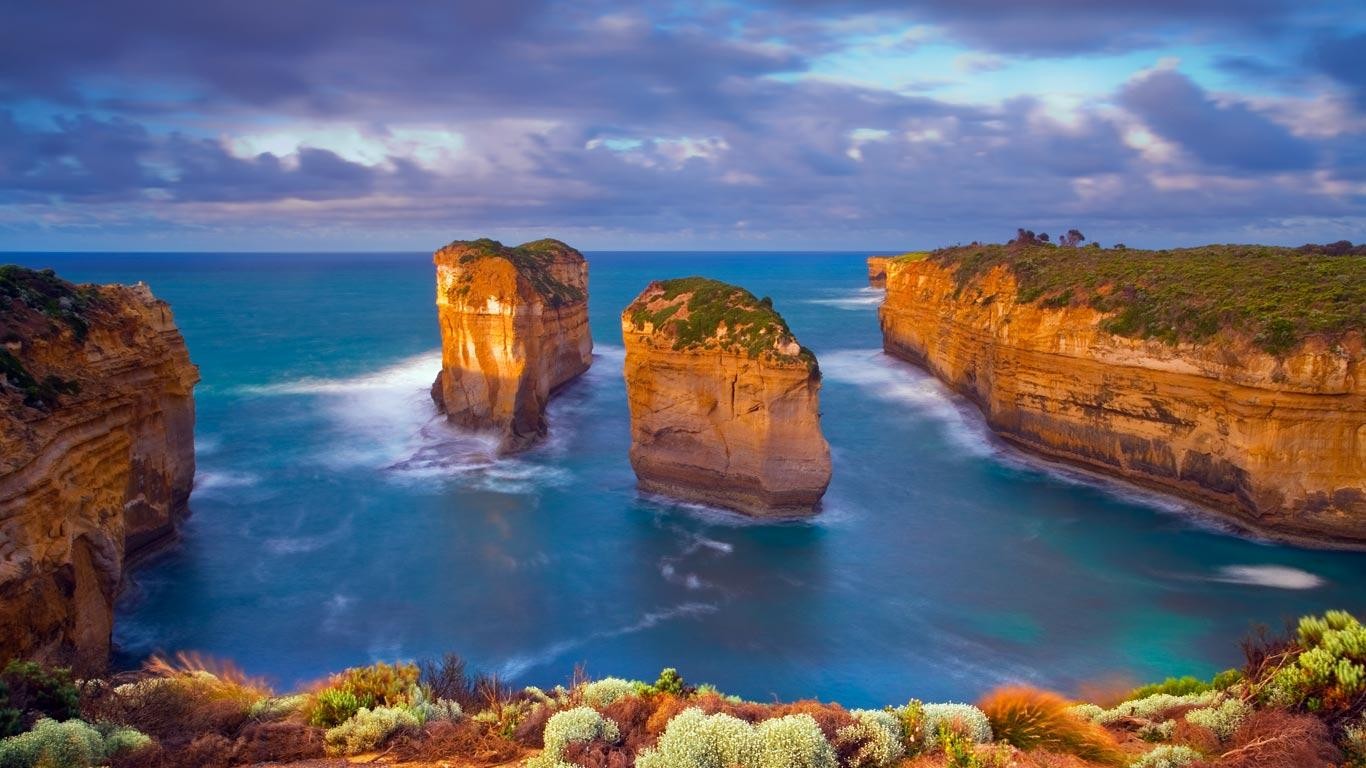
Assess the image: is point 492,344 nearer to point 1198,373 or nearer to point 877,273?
point 1198,373

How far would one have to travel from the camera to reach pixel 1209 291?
28.4 metres

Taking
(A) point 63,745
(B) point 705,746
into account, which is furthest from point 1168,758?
(A) point 63,745

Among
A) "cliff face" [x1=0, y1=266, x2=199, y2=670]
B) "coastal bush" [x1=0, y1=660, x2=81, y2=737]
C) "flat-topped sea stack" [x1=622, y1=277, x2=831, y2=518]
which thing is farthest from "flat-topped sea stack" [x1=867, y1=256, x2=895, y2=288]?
"coastal bush" [x1=0, y1=660, x2=81, y2=737]

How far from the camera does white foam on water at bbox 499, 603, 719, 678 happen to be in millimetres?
18062

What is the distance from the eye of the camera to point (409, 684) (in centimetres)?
1034

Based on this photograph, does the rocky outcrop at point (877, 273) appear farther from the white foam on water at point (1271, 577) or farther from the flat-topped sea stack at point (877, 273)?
the white foam on water at point (1271, 577)

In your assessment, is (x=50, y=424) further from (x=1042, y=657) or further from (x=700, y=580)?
(x=1042, y=657)

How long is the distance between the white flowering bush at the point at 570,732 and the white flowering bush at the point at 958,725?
A: 3284 mm

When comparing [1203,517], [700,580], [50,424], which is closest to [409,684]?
[50,424]

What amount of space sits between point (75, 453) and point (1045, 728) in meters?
16.9

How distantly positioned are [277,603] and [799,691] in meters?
13.6

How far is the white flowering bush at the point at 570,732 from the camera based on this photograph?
7996 mm

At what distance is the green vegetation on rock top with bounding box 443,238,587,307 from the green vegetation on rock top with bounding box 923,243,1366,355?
2201cm

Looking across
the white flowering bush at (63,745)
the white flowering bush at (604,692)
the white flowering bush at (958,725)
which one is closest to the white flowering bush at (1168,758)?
the white flowering bush at (958,725)
